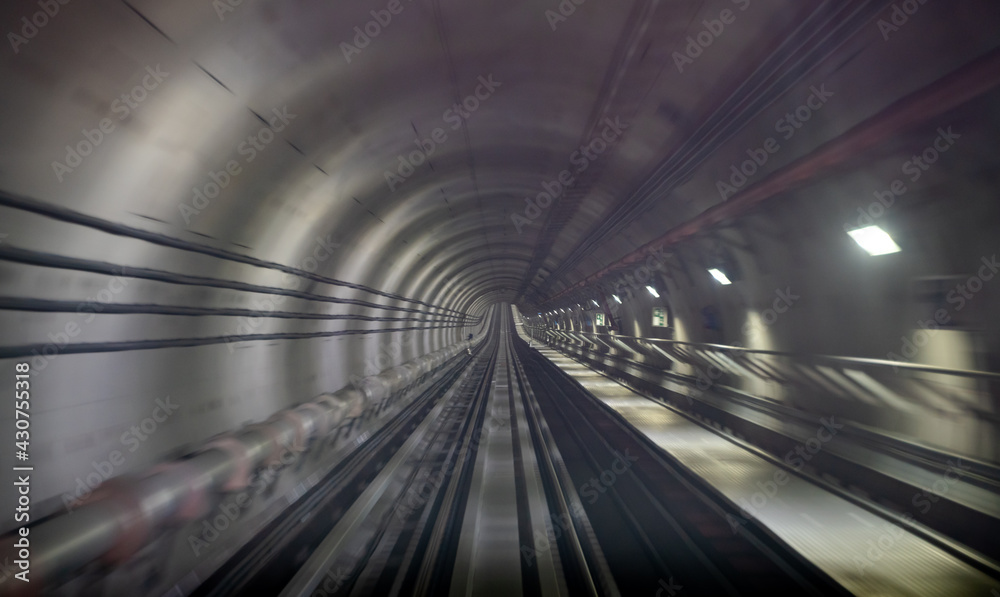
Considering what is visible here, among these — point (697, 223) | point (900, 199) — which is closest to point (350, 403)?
point (697, 223)

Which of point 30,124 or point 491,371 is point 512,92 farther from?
point 491,371

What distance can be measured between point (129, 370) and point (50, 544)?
1.68 meters

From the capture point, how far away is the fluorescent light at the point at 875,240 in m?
5.49

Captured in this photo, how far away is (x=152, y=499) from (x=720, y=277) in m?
9.01

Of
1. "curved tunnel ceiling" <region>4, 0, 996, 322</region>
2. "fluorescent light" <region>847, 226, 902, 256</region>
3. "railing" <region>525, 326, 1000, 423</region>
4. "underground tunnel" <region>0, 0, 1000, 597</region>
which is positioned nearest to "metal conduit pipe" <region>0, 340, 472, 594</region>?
"underground tunnel" <region>0, 0, 1000, 597</region>

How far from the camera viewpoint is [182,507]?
4484mm

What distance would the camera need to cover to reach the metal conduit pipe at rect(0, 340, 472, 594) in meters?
3.26

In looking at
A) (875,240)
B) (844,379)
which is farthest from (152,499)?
(844,379)

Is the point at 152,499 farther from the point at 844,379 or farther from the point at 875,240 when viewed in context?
the point at 844,379

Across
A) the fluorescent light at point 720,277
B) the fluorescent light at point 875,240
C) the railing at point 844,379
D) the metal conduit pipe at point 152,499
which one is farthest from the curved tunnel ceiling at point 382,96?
the railing at point 844,379

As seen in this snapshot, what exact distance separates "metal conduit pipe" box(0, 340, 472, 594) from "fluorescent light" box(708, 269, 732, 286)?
755cm

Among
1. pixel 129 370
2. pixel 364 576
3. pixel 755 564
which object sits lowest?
pixel 364 576

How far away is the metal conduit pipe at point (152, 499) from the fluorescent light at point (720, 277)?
7.55m

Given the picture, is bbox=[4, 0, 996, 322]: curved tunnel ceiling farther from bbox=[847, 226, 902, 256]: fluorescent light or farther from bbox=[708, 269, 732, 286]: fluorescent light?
bbox=[708, 269, 732, 286]: fluorescent light
